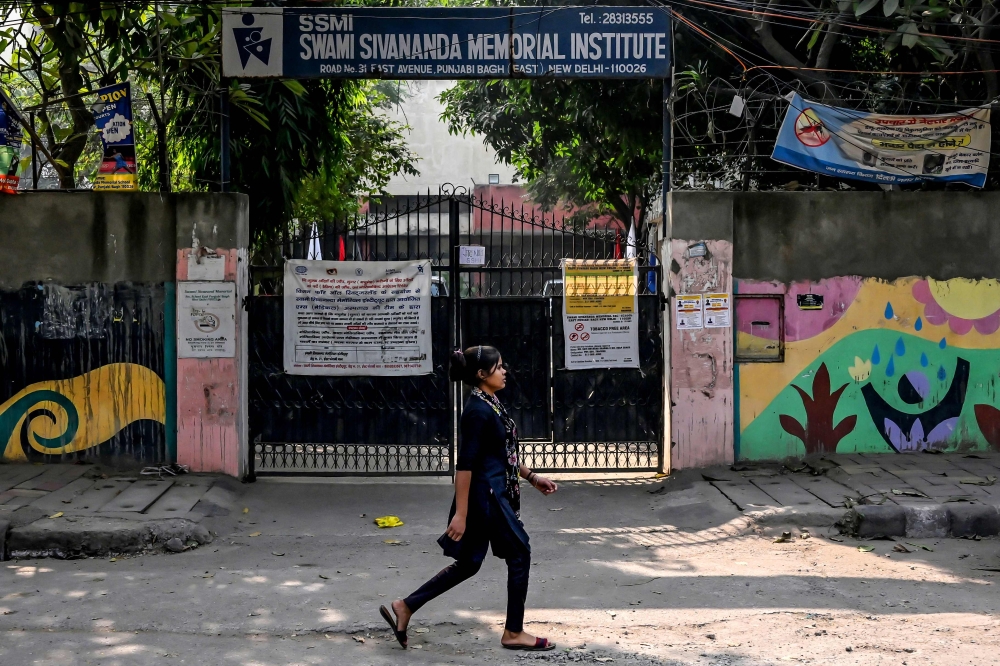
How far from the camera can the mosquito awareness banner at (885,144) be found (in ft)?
→ 30.1

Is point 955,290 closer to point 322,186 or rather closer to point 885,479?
point 885,479

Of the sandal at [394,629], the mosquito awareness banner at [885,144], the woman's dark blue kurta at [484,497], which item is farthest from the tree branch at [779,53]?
the sandal at [394,629]

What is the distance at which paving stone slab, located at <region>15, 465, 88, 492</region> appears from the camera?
8.17 m

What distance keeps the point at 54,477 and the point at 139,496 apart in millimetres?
1069

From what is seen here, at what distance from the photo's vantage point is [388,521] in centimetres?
784

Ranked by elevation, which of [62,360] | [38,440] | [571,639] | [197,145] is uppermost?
[197,145]

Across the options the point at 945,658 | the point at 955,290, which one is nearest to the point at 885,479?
the point at 955,290

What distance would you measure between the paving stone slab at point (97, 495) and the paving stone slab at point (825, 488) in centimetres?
565

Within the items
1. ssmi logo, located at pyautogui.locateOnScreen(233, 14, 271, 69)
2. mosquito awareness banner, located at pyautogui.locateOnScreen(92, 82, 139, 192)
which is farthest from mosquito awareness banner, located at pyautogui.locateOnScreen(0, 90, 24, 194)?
ssmi logo, located at pyautogui.locateOnScreen(233, 14, 271, 69)

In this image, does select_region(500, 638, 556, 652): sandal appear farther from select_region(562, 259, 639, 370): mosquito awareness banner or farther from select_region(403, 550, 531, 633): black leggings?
select_region(562, 259, 639, 370): mosquito awareness banner

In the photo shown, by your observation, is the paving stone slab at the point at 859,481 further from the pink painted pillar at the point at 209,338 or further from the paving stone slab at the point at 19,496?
the paving stone slab at the point at 19,496

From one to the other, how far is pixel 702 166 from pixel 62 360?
329 inches

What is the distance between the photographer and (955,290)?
930 cm

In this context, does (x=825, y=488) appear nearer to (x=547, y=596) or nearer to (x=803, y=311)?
(x=803, y=311)
